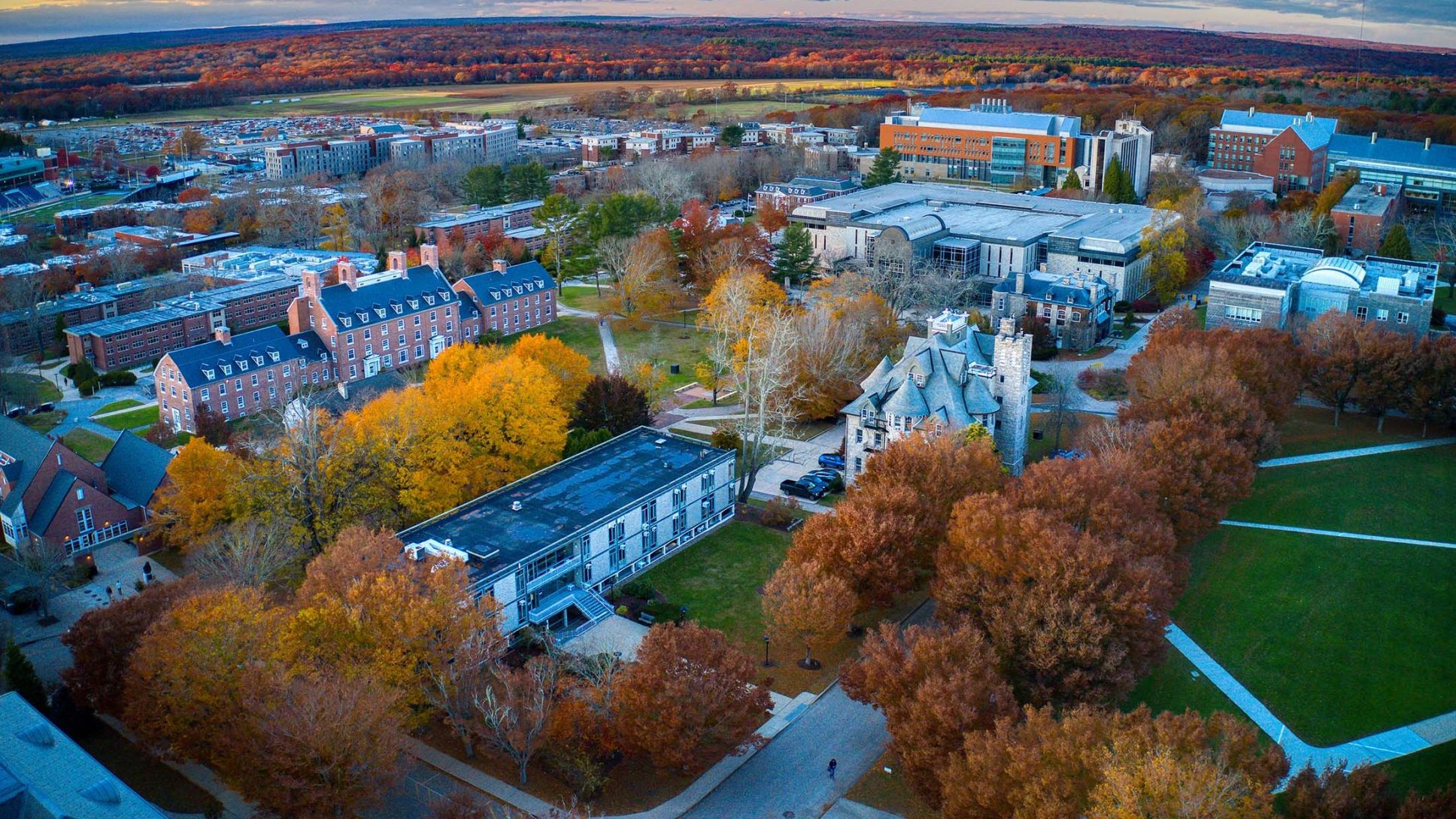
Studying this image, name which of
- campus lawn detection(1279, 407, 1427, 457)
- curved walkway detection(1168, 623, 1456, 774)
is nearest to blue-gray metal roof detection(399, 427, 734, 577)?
curved walkway detection(1168, 623, 1456, 774)

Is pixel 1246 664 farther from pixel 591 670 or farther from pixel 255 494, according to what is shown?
pixel 255 494

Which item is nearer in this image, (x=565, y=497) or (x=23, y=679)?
(x=23, y=679)

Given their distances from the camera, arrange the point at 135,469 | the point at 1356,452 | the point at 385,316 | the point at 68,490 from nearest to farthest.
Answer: the point at 68,490 → the point at 135,469 → the point at 1356,452 → the point at 385,316

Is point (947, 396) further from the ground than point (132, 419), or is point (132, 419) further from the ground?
point (947, 396)

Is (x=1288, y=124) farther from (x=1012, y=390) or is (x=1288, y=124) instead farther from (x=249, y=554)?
(x=249, y=554)

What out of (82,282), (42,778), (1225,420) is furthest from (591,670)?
(82,282)

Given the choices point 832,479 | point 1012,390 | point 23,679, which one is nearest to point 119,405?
point 23,679

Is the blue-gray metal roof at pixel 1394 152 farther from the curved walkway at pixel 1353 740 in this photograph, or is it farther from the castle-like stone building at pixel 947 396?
the curved walkway at pixel 1353 740
